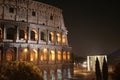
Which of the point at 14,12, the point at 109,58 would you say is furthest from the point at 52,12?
the point at 109,58

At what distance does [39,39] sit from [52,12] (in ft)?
21.8

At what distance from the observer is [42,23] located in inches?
1449

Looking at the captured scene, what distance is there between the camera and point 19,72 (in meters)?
21.5

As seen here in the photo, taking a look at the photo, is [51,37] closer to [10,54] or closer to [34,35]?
[34,35]

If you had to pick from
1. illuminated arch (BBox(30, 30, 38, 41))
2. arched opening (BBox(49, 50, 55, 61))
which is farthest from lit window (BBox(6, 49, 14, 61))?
arched opening (BBox(49, 50, 55, 61))

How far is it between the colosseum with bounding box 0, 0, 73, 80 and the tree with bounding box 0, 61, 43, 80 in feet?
27.8

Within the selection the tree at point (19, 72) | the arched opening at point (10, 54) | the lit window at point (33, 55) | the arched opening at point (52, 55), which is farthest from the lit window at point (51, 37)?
the tree at point (19, 72)

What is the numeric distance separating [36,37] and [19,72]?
1432 centimetres

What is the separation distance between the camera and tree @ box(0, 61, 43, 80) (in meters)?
21.0

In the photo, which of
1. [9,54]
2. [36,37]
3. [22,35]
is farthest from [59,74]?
[9,54]

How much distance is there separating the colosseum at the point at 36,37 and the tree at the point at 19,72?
333 inches

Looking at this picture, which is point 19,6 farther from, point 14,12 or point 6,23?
point 6,23

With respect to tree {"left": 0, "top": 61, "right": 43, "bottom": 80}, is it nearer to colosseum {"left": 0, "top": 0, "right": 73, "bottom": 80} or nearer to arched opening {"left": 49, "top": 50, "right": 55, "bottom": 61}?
colosseum {"left": 0, "top": 0, "right": 73, "bottom": 80}

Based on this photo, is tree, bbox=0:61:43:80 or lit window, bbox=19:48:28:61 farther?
lit window, bbox=19:48:28:61
